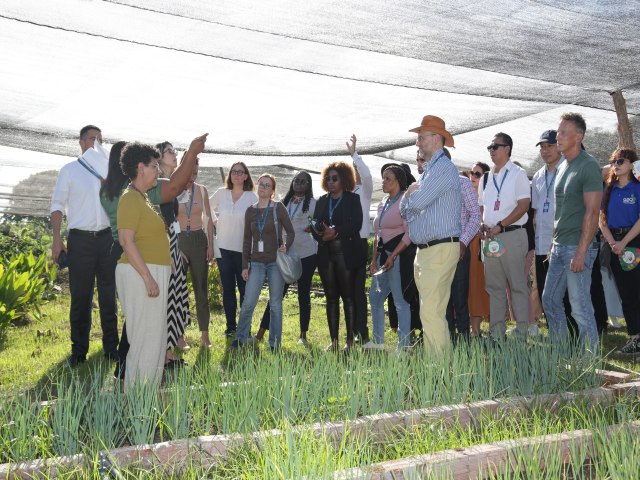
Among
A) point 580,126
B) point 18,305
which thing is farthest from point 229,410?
point 18,305

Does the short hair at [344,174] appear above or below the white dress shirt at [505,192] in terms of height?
above

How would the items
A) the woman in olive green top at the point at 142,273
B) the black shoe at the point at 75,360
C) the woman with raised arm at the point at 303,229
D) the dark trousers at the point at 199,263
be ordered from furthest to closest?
1. the woman with raised arm at the point at 303,229
2. the dark trousers at the point at 199,263
3. the black shoe at the point at 75,360
4. the woman in olive green top at the point at 142,273

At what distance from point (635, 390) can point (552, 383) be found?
1.22 ft

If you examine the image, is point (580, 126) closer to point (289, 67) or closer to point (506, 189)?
point (506, 189)

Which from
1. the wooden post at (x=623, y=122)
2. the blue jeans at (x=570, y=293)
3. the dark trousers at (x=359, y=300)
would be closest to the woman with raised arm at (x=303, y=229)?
the dark trousers at (x=359, y=300)

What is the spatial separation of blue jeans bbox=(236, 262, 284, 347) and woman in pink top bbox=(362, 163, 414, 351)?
2.42 ft

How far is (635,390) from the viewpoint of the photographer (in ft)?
11.6

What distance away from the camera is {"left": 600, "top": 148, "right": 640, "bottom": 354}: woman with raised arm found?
5629mm

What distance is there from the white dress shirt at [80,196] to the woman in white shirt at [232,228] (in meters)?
1.43

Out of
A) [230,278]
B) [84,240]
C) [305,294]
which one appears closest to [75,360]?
[84,240]

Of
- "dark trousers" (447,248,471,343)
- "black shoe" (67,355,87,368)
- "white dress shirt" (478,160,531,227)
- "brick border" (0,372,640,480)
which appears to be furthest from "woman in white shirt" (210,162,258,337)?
"brick border" (0,372,640,480)

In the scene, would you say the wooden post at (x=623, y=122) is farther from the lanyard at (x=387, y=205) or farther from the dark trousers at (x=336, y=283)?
the dark trousers at (x=336, y=283)

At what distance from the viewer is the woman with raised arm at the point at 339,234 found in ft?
19.4

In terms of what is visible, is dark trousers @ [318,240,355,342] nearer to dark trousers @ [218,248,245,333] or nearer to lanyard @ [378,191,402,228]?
lanyard @ [378,191,402,228]
